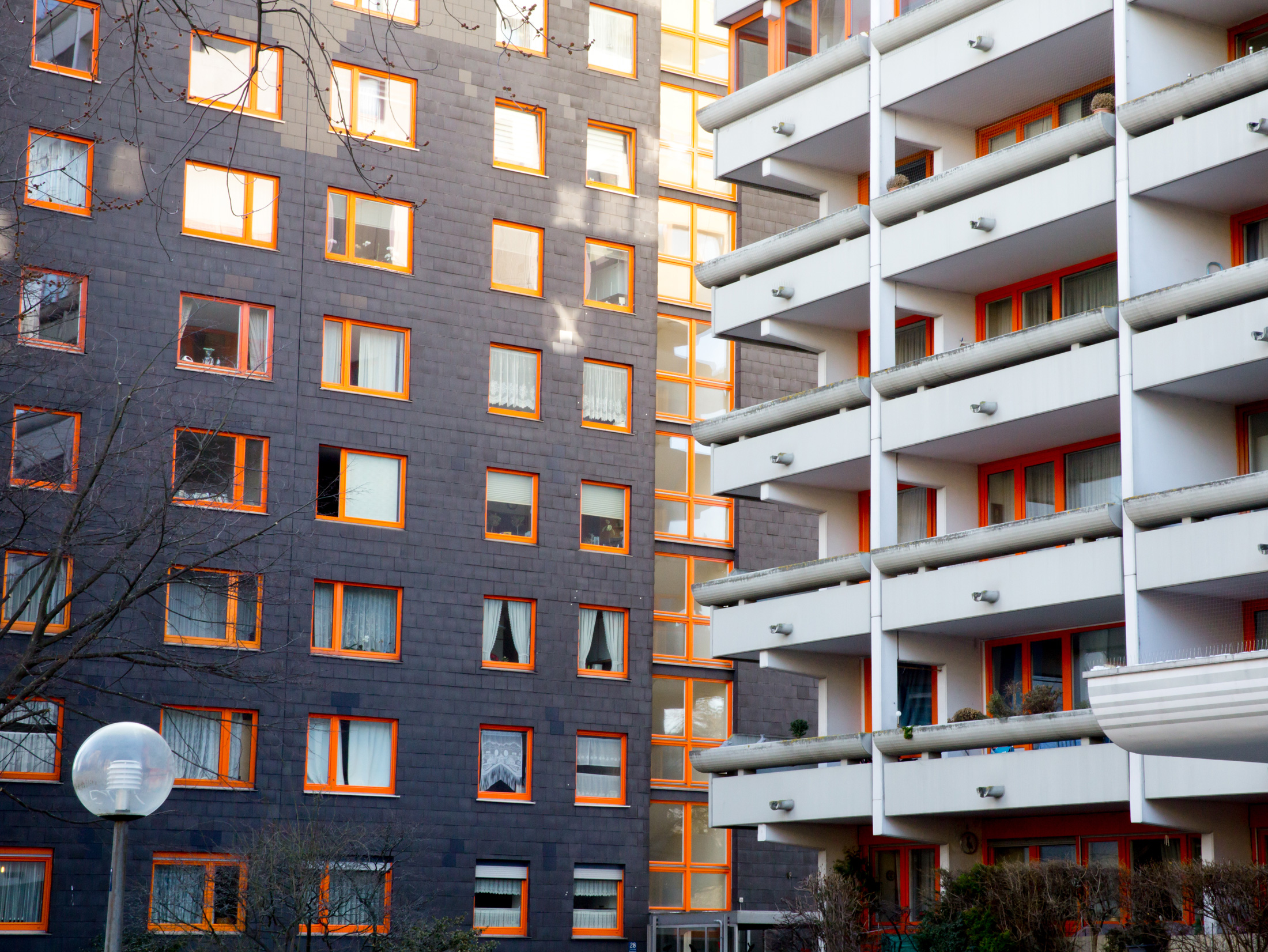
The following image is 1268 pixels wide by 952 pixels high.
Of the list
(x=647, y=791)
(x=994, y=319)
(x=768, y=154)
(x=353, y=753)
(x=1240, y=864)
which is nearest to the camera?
Result: (x=1240, y=864)

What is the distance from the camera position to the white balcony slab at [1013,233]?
27.2 metres

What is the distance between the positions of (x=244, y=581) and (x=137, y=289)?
7.10m

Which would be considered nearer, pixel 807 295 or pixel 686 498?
pixel 807 295

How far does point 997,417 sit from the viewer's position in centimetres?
2794

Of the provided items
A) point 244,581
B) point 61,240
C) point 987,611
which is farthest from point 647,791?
point 61,240

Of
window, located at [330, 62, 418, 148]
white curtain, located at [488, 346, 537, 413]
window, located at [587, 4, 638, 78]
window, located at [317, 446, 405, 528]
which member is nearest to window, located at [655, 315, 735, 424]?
white curtain, located at [488, 346, 537, 413]

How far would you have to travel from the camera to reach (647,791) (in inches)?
1618

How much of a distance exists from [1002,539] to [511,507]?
51.9ft

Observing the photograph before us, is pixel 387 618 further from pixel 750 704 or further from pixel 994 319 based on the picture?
pixel 994 319

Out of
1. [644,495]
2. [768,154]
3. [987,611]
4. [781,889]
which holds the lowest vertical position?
[781,889]

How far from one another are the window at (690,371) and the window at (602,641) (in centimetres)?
593

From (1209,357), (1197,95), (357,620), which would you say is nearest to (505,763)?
(357,620)

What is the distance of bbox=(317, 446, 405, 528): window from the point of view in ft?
125

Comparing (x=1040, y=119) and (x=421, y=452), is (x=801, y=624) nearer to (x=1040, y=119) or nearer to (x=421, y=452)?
(x=1040, y=119)
